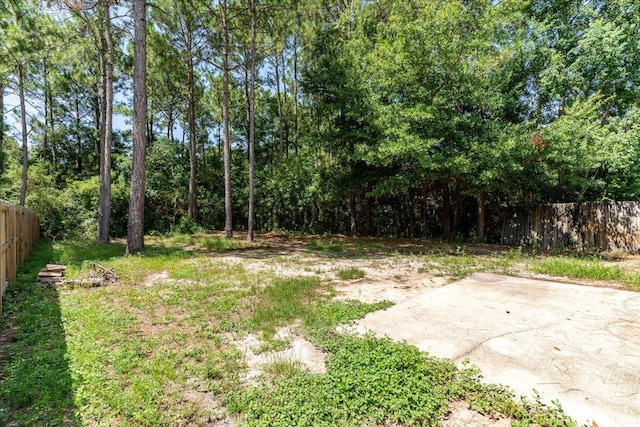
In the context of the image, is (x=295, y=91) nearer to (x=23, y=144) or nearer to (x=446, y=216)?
(x=446, y=216)

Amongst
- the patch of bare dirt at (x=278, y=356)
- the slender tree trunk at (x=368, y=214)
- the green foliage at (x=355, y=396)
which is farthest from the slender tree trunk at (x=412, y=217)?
the green foliage at (x=355, y=396)

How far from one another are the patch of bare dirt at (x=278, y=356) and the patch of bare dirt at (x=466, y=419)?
2.72ft

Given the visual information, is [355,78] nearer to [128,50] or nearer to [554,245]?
[554,245]

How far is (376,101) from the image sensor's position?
9055 millimetres

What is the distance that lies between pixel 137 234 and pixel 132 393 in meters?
6.46

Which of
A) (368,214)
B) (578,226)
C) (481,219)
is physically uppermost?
(368,214)

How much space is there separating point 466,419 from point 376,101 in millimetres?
8816

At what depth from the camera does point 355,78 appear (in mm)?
9570

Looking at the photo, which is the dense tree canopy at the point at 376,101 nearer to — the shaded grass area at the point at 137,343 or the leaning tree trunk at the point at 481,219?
the leaning tree trunk at the point at 481,219

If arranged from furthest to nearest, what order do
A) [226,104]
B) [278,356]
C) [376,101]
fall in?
[226,104] → [376,101] → [278,356]

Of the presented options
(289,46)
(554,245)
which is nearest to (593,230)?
(554,245)

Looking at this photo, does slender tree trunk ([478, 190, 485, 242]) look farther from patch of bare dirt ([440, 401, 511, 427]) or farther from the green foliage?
patch of bare dirt ([440, 401, 511, 427])

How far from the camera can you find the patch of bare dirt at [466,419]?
1564mm

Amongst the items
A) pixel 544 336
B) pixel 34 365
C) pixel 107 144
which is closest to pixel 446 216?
pixel 544 336
